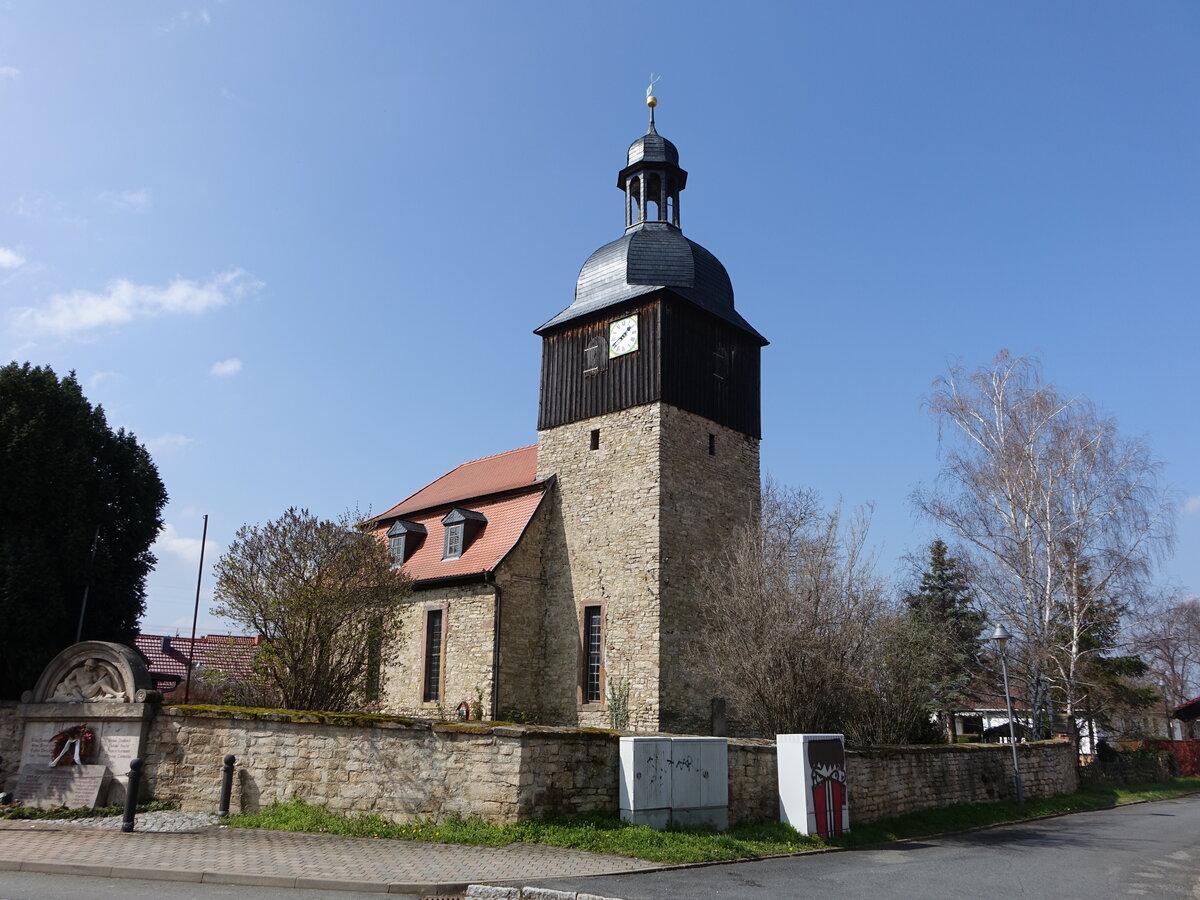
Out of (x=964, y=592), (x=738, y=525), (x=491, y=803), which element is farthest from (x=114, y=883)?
(x=964, y=592)

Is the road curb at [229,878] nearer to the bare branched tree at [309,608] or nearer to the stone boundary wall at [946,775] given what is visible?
the bare branched tree at [309,608]

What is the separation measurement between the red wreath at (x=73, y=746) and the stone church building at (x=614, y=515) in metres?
8.48

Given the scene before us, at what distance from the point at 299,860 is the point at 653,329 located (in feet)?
49.2

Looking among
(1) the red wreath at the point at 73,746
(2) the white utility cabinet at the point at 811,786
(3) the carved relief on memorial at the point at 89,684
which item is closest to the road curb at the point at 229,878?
(1) the red wreath at the point at 73,746

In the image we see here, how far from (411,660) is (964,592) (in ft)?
71.6

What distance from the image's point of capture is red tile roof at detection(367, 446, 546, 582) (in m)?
22.2

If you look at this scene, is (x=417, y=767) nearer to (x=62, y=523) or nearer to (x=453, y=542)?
(x=62, y=523)

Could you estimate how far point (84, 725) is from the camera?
551 inches

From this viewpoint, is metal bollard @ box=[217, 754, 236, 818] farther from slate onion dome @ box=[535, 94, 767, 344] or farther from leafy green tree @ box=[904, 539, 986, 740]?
leafy green tree @ box=[904, 539, 986, 740]

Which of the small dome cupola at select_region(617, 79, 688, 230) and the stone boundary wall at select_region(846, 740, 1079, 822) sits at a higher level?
the small dome cupola at select_region(617, 79, 688, 230)

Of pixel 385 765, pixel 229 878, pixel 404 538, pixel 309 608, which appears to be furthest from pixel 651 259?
pixel 229 878

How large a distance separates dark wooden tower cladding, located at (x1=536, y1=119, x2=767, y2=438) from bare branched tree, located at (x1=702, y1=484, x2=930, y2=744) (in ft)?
16.7

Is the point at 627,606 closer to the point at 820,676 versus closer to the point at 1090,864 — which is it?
the point at 820,676

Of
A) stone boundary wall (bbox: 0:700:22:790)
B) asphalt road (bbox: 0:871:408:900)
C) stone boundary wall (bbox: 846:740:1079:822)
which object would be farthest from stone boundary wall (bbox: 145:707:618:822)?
stone boundary wall (bbox: 846:740:1079:822)
